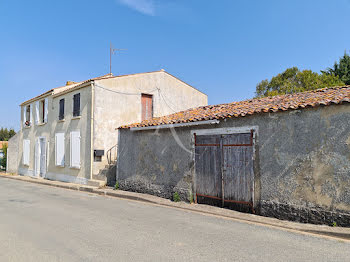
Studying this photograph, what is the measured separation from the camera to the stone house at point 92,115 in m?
13.1

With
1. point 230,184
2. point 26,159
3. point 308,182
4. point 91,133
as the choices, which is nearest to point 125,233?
point 230,184

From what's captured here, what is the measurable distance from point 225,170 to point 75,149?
9351 millimetres

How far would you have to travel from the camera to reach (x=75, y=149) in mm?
14039

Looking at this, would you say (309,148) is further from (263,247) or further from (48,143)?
(48,143)

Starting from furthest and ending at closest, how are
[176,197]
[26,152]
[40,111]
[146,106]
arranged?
[26,152]
[40,111]
[146,106]
[176,197]

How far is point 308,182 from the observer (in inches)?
235

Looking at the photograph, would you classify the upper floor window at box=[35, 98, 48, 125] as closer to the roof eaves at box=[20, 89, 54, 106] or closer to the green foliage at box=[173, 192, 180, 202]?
the roof eaves at box=[20, 89, 54, 106]

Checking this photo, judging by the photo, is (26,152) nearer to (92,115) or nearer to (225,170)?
(92,115)

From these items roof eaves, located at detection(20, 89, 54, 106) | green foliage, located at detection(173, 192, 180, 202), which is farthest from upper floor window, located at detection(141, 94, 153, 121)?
green foliage, located at detection(173, 192, 180, 202)

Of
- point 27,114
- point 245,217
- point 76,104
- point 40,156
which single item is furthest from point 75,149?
point 245,217

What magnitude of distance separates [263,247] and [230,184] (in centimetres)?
293

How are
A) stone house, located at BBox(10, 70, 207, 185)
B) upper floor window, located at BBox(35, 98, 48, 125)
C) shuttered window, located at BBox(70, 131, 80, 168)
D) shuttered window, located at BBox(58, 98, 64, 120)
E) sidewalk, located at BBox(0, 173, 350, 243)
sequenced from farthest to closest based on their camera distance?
upper floor window, located at BBox(35, 98, 48, 125), shuttered window, located at BBox(58, 98, 64, 120), shuttered window, located at BBox(70, 131, 80, 168), stone house, located at BBox(10, 70, 207, 185), sidewalk, located at BBox(0, 173, 350, 243)

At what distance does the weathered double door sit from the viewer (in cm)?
709

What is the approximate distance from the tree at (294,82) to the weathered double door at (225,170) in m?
19.7
